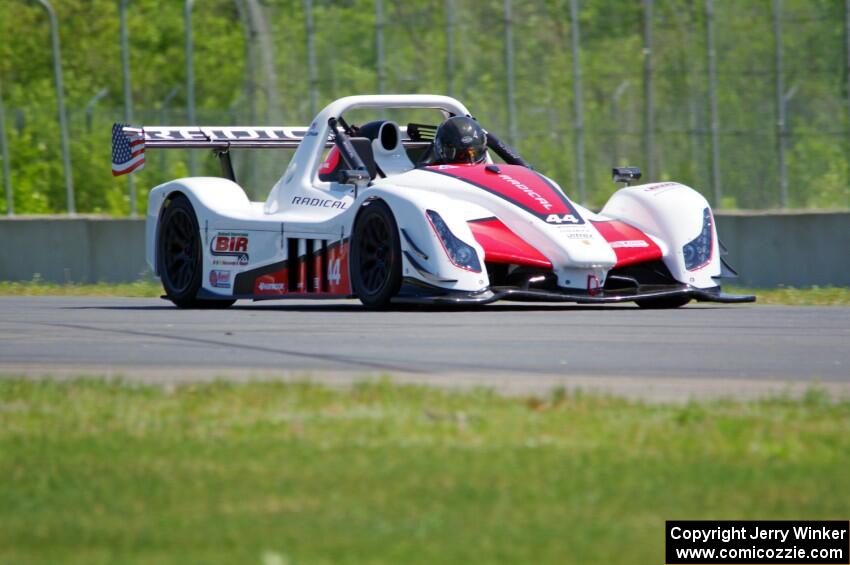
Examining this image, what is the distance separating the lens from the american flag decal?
15117 mm

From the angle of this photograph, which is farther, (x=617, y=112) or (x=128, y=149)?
(x=617, y=112)

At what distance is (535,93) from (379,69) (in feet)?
6.44

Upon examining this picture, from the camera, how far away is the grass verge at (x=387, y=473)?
15.4 ft

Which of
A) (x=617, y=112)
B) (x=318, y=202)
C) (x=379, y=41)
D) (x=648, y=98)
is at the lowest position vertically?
(x=318, y=202)

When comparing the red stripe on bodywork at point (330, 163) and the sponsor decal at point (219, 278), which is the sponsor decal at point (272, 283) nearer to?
the sponsor decal at point (219, 278)

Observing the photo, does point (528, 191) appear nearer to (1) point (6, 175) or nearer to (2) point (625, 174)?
(2) point (625, 174)

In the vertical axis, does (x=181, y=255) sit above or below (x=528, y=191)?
below

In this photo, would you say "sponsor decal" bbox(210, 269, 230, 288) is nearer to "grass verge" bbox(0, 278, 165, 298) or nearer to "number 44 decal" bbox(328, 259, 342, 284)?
"number 44 decal" bbox(328, 259, 342, 284)

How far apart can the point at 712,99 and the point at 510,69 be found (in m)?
2.32

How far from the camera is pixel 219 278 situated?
1420 centimetres

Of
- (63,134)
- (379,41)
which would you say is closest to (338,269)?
(379,41)

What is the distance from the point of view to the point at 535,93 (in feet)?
63.9

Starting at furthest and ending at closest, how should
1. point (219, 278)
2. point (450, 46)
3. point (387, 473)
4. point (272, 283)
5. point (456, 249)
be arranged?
1. point (450, 46)
2. point (219, 278)
3. point (272, 283)
4. point (456, 249)
5. point (387, 473)

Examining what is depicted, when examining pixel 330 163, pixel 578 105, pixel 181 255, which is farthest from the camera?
pixel 578 105
